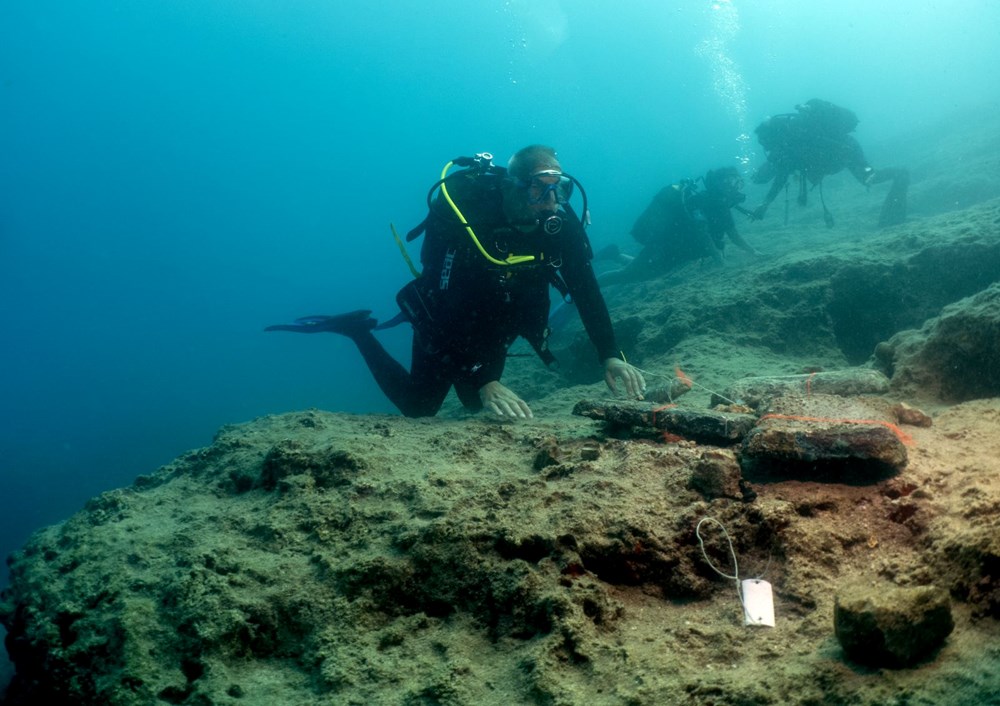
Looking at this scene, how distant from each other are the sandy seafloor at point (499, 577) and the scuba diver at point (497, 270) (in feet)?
6.64

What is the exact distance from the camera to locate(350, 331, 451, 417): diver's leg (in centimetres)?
548

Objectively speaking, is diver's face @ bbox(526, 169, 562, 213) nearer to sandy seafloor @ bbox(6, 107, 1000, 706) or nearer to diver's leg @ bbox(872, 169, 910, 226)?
sandy seafloor @ bbox(6, 107, 1000, 706)

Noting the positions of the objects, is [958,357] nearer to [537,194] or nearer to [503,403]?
[503,403]

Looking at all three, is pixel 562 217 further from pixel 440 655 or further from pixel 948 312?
pixel 440 655

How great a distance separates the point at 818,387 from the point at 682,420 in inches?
60.3

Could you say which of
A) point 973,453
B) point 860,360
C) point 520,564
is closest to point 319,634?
point 520,564

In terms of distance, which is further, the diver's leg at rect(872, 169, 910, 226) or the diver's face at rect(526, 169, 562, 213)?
the diver's leg at rect(872, 169, 910, 226)

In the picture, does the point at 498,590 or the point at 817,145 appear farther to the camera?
the point at 817,145

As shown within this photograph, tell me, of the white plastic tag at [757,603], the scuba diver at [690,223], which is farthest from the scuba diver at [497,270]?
the scuba diver at [690,223]

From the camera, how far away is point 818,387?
3.61 m

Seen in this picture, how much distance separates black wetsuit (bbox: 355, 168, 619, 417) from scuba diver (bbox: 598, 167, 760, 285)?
20.2 ft

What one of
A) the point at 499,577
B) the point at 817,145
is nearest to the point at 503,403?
the point at 499,577

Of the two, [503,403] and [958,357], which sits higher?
[503,403]

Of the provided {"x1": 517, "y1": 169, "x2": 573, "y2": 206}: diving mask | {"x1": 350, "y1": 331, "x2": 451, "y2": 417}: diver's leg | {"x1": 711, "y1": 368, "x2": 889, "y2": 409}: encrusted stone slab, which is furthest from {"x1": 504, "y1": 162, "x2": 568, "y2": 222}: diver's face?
{"x1": 711, "y1": 368, "x2": 889, "y2": 409}: encrusted stone slab
